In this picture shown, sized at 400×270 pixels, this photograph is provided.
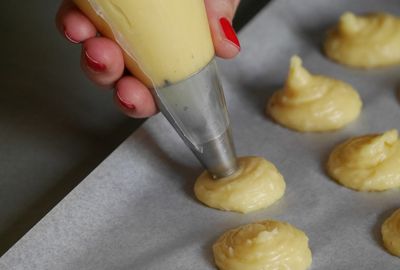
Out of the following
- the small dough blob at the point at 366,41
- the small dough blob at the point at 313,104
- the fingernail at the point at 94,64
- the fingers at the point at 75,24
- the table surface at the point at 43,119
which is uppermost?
the fingers at the point at 75,24

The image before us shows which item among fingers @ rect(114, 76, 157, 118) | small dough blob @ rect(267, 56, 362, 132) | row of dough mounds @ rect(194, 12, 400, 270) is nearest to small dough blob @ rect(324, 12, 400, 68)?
row of dough mounds @ rect(194, 12, 400, 270)

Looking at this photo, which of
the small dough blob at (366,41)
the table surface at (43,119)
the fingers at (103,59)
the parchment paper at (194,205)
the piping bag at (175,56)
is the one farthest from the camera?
the small dough blob at (366,41)

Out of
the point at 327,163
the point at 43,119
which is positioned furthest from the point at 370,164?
the point at 43,119

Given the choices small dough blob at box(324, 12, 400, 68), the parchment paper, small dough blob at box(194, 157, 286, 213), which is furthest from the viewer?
small dough blob at box(324, 12, 400, 68)

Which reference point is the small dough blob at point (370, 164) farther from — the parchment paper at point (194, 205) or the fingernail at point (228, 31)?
the fingernail at point (228, 31)

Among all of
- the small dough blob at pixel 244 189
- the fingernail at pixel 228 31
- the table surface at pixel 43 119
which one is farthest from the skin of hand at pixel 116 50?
the table surface at pixel 43 119

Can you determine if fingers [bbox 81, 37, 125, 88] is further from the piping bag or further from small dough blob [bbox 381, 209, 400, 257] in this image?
small dough blob [bbox 381, 209, 400, 257]

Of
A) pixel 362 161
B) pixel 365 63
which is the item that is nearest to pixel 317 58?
pixel 365 63
